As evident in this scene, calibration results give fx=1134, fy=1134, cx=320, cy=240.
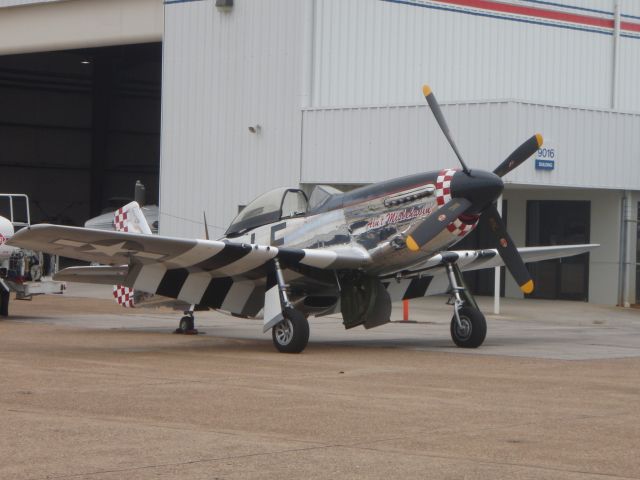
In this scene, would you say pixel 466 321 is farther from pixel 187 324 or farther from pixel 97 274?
pixel 97 274

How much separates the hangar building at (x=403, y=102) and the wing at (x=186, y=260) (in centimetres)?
1073

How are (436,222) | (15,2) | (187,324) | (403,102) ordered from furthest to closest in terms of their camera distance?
(15,2) → (403,102) → (187,324) → (436,222)

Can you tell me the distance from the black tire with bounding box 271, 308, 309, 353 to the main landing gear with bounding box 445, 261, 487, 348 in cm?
235

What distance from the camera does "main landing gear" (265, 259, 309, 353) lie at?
47.1ft

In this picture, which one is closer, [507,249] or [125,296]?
[507,249]

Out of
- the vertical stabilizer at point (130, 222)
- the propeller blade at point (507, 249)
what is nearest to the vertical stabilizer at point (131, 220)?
the vertical stabilizer at point (130, 222)

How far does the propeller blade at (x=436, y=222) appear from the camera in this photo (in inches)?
552

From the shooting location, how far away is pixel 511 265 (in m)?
15.3

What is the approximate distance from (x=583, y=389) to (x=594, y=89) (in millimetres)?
21590

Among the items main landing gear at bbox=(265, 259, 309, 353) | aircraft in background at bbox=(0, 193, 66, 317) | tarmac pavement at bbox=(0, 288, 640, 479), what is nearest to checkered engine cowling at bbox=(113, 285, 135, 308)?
tarmac pavement at bbox=(0, 288, 640, 479)

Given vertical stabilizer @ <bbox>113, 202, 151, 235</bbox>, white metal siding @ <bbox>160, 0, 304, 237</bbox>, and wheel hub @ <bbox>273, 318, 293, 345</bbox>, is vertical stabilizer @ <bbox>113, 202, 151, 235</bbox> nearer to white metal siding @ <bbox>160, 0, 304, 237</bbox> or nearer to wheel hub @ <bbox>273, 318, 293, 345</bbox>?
wheel hub @ <bbox>273, 318, 293, 345</bbox>

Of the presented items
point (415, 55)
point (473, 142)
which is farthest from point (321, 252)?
point (415, 55)

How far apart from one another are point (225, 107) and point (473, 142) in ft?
25.2

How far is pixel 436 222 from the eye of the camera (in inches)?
555
